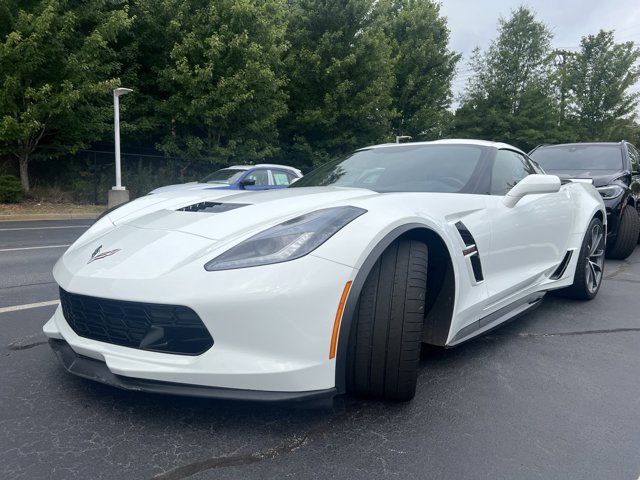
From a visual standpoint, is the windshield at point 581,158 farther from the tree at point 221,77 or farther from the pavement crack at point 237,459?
the tree at point 221,77

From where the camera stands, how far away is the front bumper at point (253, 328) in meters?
1.83

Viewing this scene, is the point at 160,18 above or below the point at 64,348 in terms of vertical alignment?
above

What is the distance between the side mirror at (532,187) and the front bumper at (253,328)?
164 centimetres

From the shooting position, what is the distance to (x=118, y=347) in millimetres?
1977

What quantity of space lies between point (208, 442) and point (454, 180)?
2.08 meters

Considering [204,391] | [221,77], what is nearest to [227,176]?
[221,77]

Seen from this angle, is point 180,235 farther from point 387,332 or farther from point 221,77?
point 221,77

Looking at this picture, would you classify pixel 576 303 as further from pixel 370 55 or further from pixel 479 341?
pixel 370 55

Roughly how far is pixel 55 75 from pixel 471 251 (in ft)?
46.4

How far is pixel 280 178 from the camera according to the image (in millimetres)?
11070

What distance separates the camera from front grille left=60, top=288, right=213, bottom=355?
6.14 feet

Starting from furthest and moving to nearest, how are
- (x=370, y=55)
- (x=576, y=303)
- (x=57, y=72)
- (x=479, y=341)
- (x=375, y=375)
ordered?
(x=370, y=55) → (x=57, y=72) → (x=576, y=303) → (x=479, y=341) → (x=375, y=375)

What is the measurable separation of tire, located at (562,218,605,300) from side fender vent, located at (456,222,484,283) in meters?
1.93

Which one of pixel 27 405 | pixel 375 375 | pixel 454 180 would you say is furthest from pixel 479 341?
pixel 27 405
